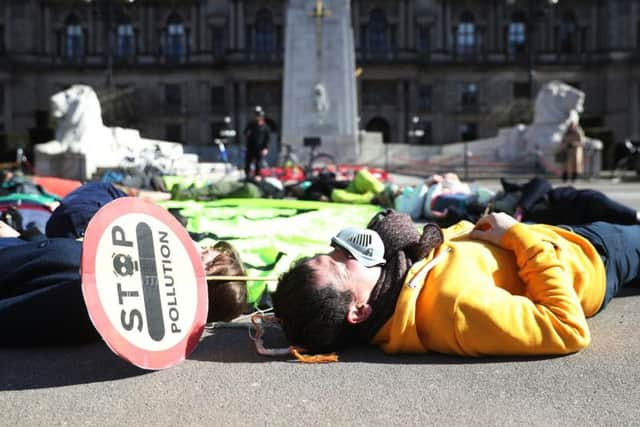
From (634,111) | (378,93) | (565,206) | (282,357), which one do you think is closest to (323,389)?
(282,357)

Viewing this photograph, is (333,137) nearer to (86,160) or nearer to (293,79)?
(293,79)

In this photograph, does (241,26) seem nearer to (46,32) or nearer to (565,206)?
(46,32)

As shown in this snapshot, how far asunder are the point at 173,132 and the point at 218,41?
27.2 feet

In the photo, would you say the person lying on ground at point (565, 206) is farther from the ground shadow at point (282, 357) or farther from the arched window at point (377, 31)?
the arched window at point (377, 31)

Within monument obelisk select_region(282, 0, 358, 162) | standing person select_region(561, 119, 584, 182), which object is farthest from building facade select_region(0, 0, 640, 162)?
standing person select_region(561, 119, 584, 182)

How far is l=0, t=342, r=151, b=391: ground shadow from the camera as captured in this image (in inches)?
101

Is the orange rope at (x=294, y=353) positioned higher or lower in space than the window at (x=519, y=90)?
lower

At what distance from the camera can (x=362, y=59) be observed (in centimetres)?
5500

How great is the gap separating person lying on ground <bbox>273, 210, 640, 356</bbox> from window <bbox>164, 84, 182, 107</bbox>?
55.4m

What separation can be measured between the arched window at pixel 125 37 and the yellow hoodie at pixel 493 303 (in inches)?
2291

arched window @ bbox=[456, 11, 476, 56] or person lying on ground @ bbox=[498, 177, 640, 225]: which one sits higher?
arched window @ bbox=[456, 11, 476, 56]

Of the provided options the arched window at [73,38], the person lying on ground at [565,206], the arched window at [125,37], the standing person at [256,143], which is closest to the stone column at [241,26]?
the arched window at [125,37]

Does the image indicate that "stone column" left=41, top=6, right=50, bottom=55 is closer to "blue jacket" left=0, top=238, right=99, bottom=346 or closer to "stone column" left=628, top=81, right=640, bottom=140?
"stone column" left=628, top=81, right=640, bottom=140

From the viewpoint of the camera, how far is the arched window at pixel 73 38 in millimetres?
57656
